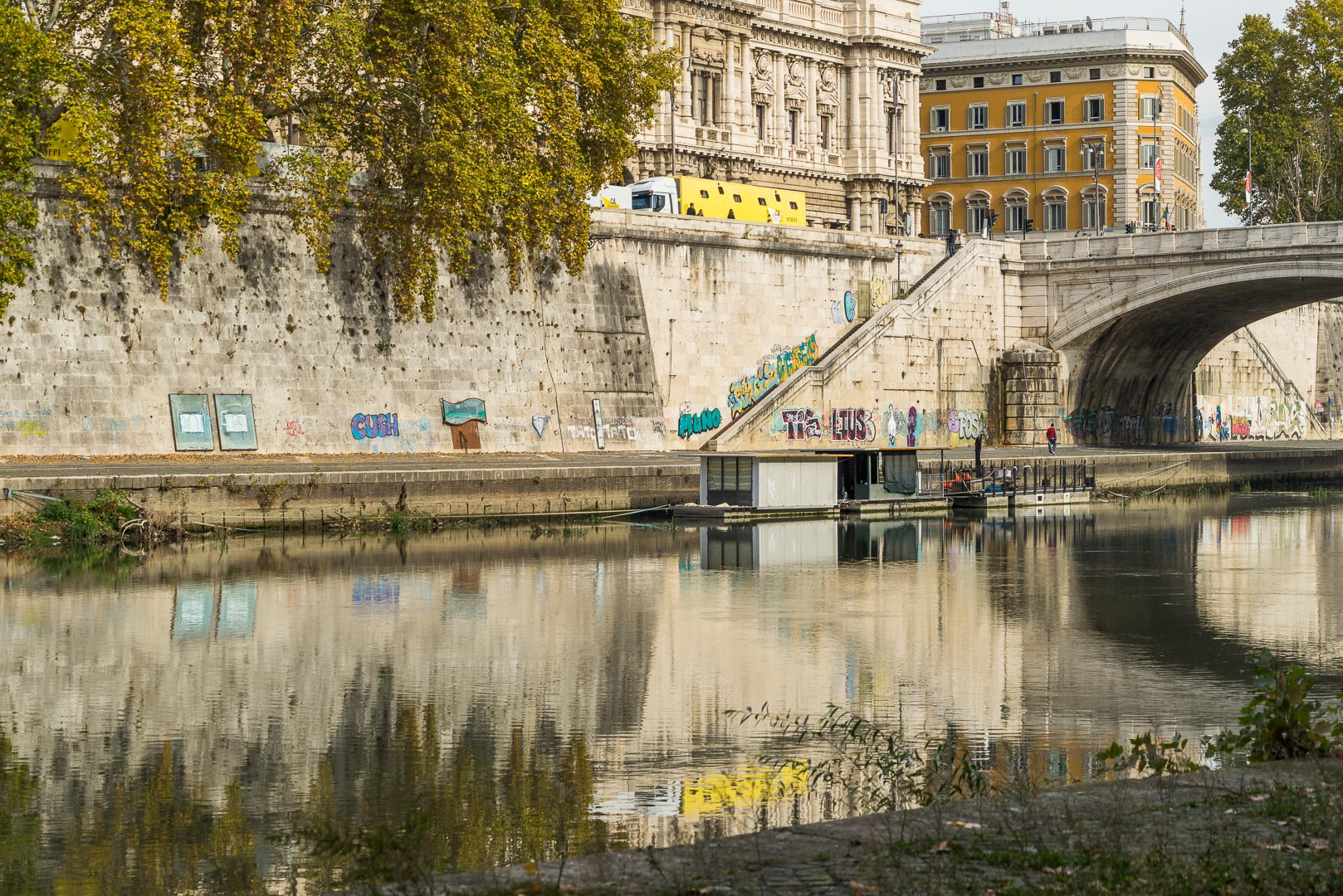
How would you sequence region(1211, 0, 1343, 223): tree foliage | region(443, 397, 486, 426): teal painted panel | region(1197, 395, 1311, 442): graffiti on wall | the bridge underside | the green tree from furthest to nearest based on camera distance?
region(1211, 0, 1343, 223): tree foliage
region(1197, 395, 1311, 442): graffiti on wall
the bridge underside
region(443, 397, 486, 426): teal painted panel
the green tree

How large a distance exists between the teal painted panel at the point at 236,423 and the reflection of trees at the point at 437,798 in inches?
897

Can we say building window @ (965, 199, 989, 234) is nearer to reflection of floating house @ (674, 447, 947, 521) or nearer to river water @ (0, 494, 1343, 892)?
reflection of floating house @ (674, 447, 947, 521)

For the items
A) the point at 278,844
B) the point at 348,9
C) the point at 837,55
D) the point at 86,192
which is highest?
the point at 837,55

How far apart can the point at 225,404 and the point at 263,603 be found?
15.1m

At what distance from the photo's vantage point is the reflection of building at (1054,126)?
9412 centimetres

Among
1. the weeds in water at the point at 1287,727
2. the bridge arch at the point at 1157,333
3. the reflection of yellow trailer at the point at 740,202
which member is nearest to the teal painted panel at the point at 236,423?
the reflection of yellow trailer at the point at 740,202

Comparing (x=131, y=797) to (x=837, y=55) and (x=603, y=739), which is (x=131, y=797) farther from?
(x=837, y=55)

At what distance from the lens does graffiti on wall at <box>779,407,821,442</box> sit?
168ft

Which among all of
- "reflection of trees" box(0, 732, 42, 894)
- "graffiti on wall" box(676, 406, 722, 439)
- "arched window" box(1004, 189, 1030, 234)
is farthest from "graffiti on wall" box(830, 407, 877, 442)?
"arched window" box(1004, 189, 1030, 234)

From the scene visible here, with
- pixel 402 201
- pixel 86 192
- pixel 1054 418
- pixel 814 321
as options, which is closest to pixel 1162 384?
pixel 1054 418

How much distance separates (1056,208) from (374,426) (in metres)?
61.0

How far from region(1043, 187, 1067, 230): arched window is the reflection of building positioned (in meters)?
0.06

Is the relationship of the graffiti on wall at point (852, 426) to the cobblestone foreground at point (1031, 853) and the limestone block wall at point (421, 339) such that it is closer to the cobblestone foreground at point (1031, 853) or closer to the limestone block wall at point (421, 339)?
the limestone block wall at point (421, 339)

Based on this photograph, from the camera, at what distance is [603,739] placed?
15.7 meters
